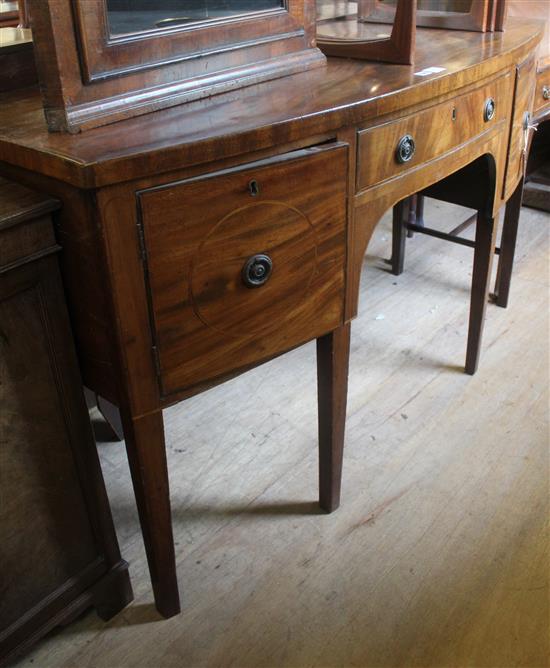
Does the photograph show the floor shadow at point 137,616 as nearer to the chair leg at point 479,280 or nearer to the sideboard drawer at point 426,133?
the sideboard drawer at point 426,133

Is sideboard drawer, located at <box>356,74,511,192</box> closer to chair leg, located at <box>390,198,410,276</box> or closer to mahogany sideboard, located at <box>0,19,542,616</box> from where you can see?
mahogany sideboard, located at <box>0,19,542,616</box>

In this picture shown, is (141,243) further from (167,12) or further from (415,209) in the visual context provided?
(415,209)

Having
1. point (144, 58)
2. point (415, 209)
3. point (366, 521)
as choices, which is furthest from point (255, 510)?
point (415, 209)

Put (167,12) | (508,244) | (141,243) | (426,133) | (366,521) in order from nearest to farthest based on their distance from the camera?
(141,243)
(167,12)
(426,133)
(366,521)
(508,244)

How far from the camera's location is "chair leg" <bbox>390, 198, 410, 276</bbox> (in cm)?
236

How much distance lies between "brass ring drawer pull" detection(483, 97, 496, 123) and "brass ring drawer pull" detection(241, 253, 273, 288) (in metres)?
0.69

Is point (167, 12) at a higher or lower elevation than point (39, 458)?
higher

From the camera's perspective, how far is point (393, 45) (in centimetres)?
129

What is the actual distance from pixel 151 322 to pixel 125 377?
0.29 ft

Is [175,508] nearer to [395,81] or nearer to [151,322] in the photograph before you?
[151,322]

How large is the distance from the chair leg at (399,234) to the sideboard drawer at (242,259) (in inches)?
48.6

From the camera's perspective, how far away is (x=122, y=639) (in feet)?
4.20

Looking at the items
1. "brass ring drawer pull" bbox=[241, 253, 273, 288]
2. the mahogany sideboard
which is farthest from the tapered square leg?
"brass ring drawer pull" bbox=[241, 253, 273, 288]

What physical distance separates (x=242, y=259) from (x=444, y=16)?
104cm
